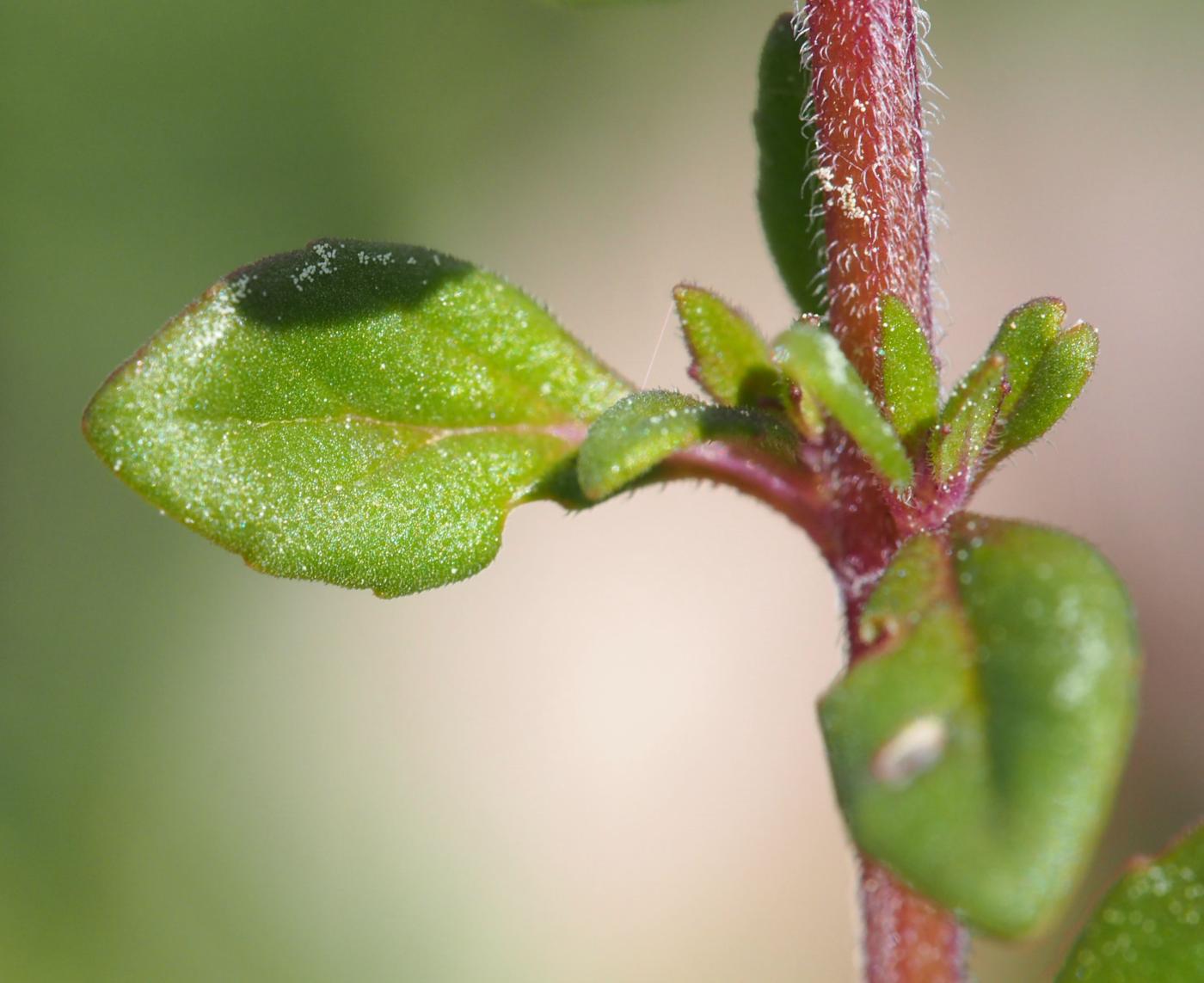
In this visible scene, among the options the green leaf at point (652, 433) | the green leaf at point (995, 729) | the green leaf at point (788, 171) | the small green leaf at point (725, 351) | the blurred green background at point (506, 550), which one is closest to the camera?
the green leaf at point (995, 729)

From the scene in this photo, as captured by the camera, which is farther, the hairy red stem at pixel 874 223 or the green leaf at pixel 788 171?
the green leaf at pixel 788 171

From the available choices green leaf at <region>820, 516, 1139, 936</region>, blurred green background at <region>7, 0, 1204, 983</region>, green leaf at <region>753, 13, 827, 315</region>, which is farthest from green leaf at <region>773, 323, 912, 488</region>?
blurred green background at <region>7, 0, 1204, 983</region>

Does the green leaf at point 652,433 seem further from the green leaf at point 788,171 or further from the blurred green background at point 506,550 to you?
the blurred green background at point 506,550

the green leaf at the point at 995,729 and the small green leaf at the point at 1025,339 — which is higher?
the small green leaf at the point at 1025,339

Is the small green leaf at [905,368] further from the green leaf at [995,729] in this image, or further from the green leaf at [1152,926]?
the green leaf at [1152,926]

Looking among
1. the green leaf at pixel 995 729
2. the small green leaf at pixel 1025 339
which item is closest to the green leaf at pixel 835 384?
the green leaf at pixel 995 729

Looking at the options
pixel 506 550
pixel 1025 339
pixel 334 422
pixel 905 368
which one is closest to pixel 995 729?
pixel 905 368

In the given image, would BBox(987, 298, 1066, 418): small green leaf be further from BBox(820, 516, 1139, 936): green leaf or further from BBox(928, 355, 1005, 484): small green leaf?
BBox(820, 516, 1139, 936): green leaf

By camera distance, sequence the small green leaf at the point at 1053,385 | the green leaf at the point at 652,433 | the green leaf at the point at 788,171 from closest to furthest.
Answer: the green leaf at the point at 652,433
the small green leaf at the point at 1053,385
the green leaf at the point at 788,171
